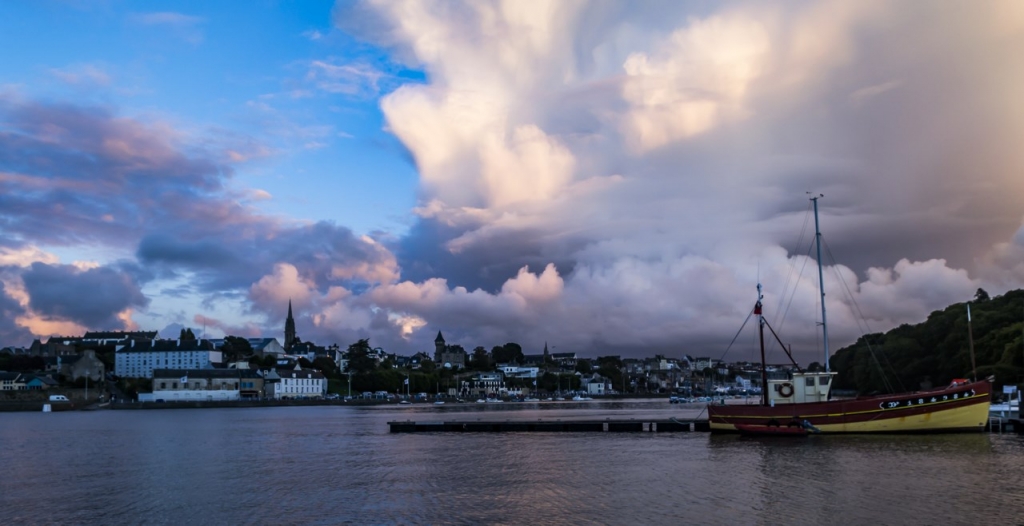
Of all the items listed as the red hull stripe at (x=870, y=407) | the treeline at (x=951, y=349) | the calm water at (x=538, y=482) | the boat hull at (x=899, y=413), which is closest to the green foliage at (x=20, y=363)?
the calm water at (x=538, y=482)

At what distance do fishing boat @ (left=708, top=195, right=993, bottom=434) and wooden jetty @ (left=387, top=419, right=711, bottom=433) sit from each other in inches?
305

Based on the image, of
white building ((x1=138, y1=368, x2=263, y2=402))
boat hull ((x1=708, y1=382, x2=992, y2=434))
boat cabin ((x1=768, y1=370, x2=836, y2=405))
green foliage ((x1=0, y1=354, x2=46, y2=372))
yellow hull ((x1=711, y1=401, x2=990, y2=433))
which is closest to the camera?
boat hull ((x1=708, y1=382, x2=992, y2=434))

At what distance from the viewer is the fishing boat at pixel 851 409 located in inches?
2074

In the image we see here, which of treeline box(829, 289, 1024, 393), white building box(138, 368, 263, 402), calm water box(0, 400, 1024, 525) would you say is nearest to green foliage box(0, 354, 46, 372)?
white building box(138, 368, 263, 402)

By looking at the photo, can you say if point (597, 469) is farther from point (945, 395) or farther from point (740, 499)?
point (945, 395)

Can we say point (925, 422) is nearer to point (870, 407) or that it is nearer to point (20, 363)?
point (870, 407)

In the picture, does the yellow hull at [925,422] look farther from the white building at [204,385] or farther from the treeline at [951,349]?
the white building at [204,385]

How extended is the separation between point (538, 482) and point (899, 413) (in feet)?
95.7

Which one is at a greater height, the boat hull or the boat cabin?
the boat cabin

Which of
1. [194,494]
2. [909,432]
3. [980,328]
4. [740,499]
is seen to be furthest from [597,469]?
[980,328]

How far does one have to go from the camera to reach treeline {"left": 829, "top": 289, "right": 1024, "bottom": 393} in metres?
90.7

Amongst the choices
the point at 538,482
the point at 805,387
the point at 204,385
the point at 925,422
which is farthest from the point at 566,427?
the point at 204,385

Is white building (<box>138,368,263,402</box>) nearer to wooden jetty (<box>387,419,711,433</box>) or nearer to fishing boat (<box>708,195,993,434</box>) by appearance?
wooden jetty (<box>387,419,711,433</box>)

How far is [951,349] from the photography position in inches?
4697
